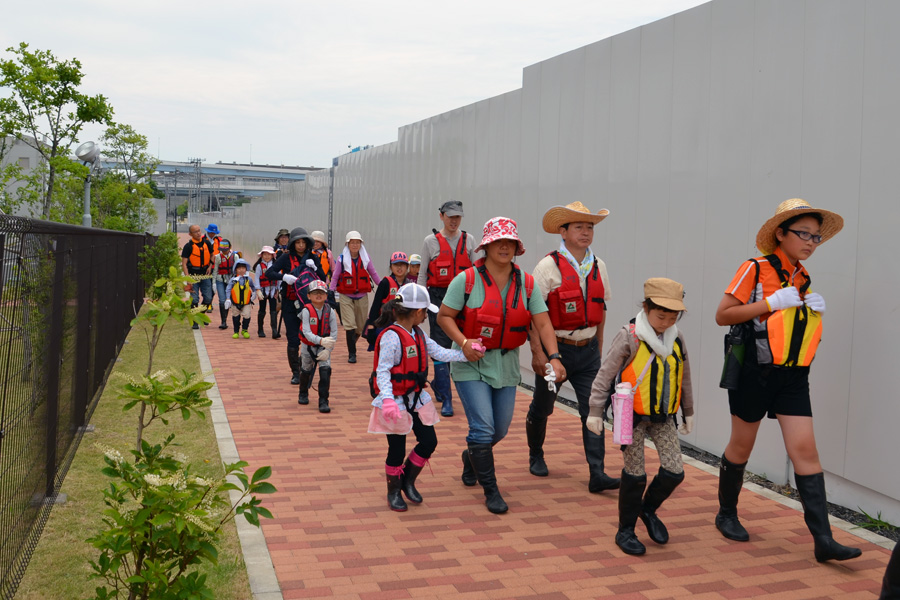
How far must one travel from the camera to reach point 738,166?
713 centimetres

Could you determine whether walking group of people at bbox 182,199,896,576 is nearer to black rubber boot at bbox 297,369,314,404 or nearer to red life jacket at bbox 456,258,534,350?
red life jacket at bbox 456,258,534,350

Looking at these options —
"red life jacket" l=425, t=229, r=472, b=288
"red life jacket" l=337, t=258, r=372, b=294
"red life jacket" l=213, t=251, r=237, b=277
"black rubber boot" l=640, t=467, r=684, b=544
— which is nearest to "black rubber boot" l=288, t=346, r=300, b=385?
"red life jacket" l=337, t=258, r=372, b=294

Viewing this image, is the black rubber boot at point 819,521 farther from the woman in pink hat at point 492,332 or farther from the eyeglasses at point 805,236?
the woman in pink hat at point 492,332

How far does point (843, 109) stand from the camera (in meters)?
6.10

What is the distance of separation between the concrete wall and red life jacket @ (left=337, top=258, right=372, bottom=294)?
8.05 ft

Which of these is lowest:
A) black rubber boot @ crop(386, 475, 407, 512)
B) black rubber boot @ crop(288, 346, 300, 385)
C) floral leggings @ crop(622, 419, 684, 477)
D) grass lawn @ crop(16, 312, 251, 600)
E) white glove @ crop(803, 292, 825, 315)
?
grass lawn @ crop(16, 312, 251, 600)

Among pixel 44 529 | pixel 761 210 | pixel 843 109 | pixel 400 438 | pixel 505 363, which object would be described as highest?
pixel 843 109

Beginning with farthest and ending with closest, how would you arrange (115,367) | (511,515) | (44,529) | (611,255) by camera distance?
(115,367) < (611,255) < (511,515) < (44,529)

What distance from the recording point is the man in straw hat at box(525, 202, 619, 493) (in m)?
6.54

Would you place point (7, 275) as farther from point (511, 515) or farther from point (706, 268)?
point (706, 268)

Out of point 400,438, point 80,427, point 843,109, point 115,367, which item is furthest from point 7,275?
point 115,367

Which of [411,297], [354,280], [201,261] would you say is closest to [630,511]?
[411,297]

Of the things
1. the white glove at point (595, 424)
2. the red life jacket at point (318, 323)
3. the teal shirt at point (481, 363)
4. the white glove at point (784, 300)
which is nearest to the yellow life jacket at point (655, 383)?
the white glove at point (595, 424)

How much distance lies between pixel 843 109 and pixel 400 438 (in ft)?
12.0
